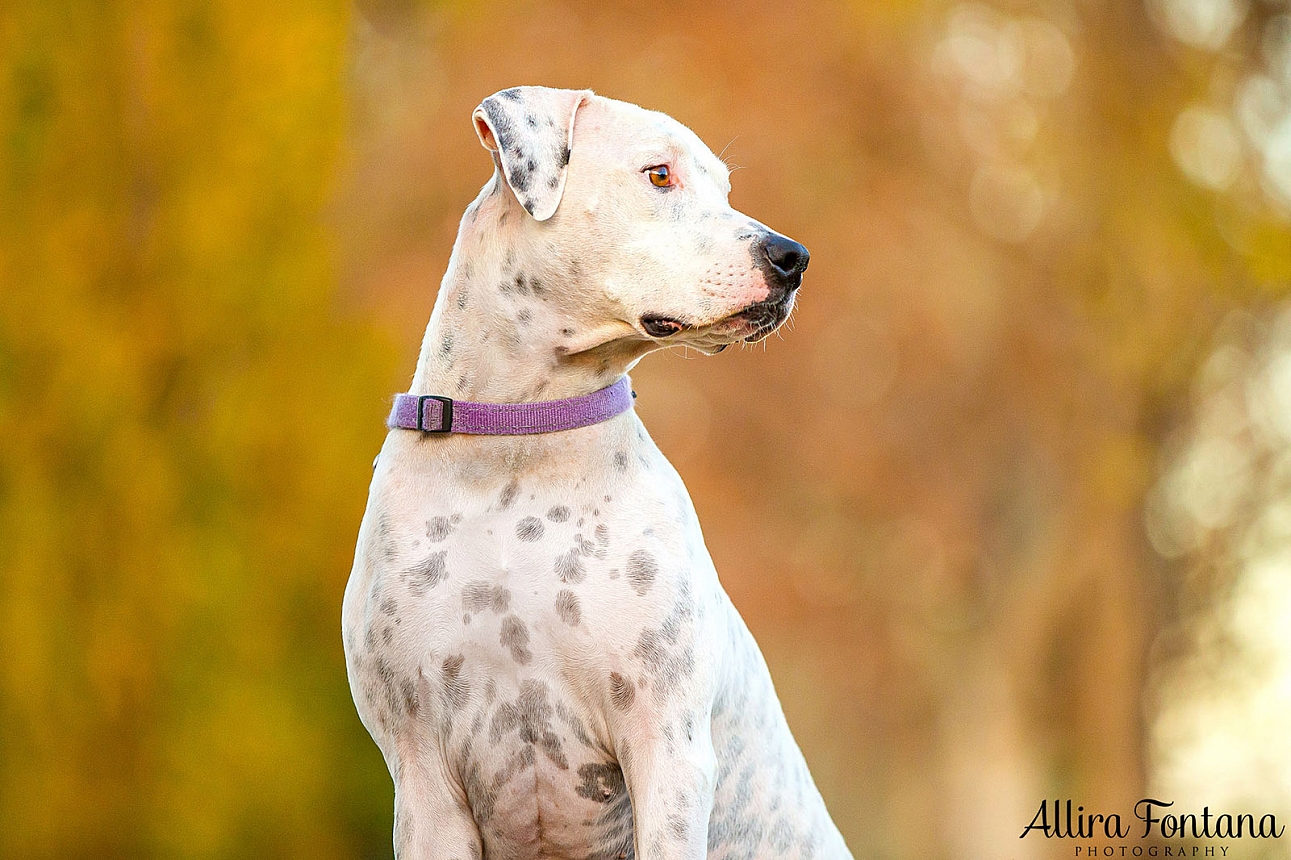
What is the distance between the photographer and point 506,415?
277 centimetres

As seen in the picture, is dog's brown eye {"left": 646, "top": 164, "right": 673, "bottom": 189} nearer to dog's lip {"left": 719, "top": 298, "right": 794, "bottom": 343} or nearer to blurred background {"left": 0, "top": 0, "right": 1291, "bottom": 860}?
dog's lip {"left": 719, "top": 298, "right": 794, "bottom": 343}

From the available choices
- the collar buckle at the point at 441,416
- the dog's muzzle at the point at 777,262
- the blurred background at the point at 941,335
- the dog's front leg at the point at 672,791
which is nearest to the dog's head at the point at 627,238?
the dog's muzzle at the point at 777,262

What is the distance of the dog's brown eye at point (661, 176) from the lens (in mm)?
2834

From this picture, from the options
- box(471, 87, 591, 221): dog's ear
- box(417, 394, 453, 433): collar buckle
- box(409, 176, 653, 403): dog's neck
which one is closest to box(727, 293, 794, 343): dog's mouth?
box(409, 176, 653, 403): dog's neck

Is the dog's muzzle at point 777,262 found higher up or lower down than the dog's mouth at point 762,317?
higher up

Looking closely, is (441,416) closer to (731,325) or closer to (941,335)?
(731,325)

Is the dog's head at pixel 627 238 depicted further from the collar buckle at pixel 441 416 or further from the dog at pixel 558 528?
the collar buckle at pixel 441 416

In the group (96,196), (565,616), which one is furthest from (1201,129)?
(565,616)

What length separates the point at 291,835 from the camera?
21.7 feet

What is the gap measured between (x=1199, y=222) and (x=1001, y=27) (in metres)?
1.90

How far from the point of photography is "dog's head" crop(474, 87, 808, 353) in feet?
8.93

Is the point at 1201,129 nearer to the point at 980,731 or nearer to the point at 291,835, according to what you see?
the point at 980,731

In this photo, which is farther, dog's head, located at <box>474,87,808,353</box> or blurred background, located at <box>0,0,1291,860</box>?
blurred background, located at <box>0,0,1291,860</box>

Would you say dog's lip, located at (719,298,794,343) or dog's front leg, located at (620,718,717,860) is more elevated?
dog's lip, located at (719,298,794,343)
